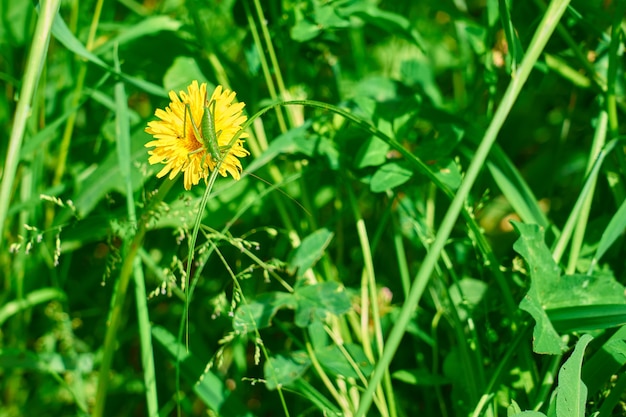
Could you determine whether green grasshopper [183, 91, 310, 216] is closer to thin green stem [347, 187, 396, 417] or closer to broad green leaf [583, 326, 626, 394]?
thin green stem [347, 187, 396, 417]

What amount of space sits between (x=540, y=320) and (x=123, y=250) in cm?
66

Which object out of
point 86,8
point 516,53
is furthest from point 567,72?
point 86,8

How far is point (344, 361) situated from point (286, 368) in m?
0.09

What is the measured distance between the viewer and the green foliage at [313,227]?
89 cm

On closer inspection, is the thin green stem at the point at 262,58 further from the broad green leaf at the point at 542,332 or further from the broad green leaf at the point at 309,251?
the broad green leaf at the point at 542,332

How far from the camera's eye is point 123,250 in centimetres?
104

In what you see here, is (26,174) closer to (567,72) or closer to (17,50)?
(17,50)

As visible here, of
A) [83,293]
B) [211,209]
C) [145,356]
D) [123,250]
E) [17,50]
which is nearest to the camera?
[145,356]

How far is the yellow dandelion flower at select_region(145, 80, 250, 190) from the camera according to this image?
2.38 ft

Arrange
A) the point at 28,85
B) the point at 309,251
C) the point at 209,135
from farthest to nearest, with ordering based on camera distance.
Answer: the point at 309,251, the point at 28,85, the point at 209,135

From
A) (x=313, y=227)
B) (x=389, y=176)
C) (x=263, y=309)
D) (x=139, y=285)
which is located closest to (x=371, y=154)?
(x=389, y=176)

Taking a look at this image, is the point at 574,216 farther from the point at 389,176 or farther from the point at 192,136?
the point at 192,136

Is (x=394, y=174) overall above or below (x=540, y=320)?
above

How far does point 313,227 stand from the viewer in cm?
112
